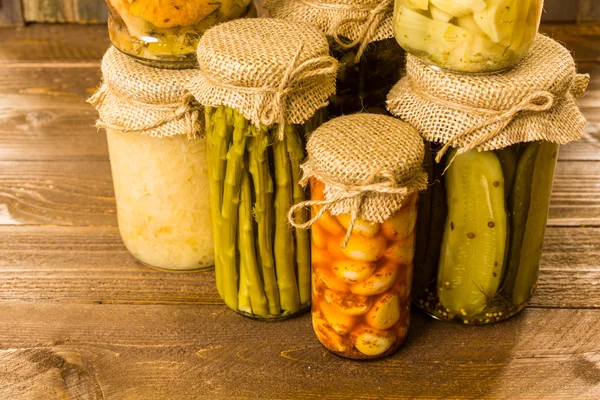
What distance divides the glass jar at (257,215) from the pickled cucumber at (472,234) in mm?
161

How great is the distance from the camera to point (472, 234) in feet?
2.96

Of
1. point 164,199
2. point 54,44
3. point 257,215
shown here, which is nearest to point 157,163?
point 164,199

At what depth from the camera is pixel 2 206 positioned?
3.95ft

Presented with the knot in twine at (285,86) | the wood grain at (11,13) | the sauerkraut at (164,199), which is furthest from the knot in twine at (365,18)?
the wood grain at (11,13)

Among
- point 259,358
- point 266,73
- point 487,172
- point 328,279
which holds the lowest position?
point 259,358

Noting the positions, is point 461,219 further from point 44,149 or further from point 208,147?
point 44,149

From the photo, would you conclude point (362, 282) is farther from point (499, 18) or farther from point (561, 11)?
point (561, 11)

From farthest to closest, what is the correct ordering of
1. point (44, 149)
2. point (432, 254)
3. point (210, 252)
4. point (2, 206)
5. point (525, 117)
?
point (44, 149) < point (2, 206) < point (210, 252) < point (432, 254) < point (525, 117)

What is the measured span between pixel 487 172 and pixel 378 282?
6.4 inches

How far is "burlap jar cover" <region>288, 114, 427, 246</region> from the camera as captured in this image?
795mm

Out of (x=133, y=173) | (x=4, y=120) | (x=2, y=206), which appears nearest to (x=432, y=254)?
(x=133, y=173)

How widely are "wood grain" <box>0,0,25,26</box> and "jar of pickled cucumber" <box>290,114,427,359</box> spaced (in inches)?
44.9

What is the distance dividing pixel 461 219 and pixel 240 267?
0.27 meters

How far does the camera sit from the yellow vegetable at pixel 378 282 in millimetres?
859
